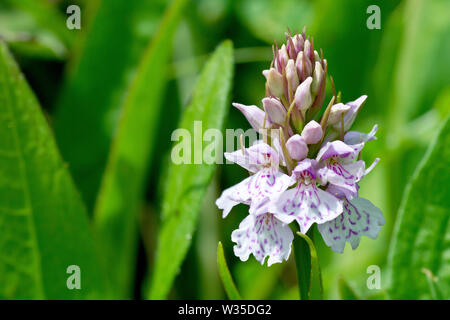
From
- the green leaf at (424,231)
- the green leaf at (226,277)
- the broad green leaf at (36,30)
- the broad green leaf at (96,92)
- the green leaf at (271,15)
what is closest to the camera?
the green leaf at (226,277)

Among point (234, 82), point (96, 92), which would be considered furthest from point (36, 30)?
point (234, 82)

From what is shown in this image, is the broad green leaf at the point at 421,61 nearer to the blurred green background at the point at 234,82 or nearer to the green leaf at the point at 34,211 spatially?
the blurred green background at the point at 234,82

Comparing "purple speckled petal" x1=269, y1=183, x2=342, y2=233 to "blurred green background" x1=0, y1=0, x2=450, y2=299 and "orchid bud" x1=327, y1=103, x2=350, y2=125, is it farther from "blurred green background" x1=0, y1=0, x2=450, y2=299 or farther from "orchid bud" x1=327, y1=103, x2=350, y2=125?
"blurred green background" x1=0, y1=0, x2=450, y2=299

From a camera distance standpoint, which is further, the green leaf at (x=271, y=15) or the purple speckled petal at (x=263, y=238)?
the green leaf at (x=271, y=15)

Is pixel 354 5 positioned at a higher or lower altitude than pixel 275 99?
higher

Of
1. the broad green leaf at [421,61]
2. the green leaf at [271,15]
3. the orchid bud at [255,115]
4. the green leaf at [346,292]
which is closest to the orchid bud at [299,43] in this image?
the orchid bud at [255,115]

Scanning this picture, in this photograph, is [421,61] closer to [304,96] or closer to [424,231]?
[424,231]
